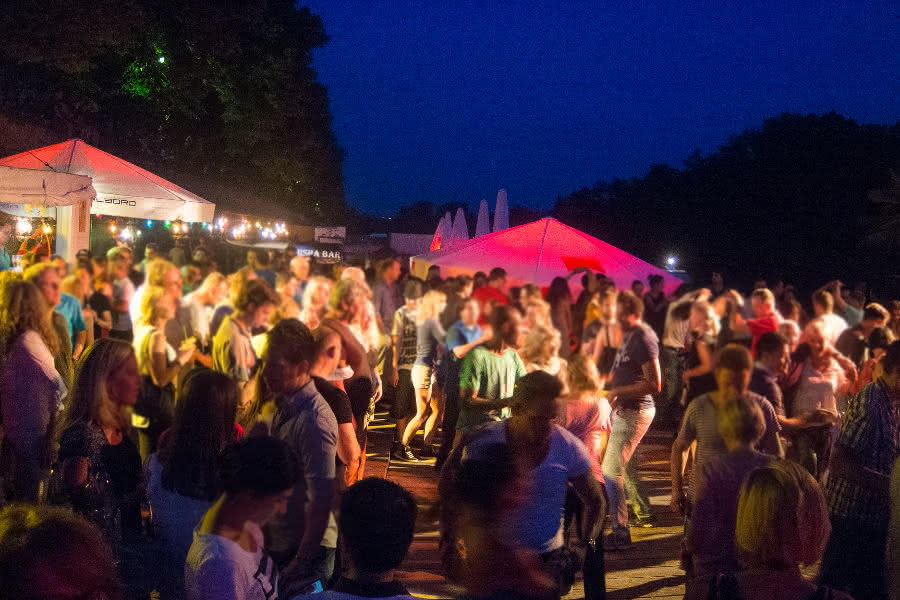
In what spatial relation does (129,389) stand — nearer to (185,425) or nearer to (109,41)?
(185,425)

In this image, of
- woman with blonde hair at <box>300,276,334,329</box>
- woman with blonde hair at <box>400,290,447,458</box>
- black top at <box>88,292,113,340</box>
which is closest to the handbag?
woman with blonde hair at <box>300,276,334,329</box>

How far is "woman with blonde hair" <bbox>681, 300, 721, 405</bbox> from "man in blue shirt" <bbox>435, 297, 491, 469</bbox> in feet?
6.90

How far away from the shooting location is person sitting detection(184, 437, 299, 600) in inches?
101

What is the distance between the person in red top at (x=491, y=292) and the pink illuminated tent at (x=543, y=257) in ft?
7.16

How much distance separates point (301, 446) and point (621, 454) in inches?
155

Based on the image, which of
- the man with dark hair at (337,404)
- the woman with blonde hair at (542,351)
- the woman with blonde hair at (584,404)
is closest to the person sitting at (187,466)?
the man with dark hair at (337,404)

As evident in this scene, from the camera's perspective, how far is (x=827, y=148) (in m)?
37.8

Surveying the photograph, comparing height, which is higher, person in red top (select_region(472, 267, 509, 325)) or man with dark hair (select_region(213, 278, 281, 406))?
person in red top (select_region(472, 267, 509, 325))

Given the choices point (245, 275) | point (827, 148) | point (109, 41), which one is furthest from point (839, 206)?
point (245, 275)

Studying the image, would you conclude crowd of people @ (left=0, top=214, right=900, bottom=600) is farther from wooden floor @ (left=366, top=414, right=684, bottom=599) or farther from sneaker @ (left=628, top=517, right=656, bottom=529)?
wooden floor @ (left=366, top=414, right=684, bottom=599)

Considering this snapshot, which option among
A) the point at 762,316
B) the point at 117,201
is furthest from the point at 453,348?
the point at 117,201

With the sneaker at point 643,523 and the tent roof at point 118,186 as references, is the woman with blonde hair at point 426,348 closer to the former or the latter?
the sneaker at point 643,523

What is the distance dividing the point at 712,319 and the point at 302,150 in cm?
3326

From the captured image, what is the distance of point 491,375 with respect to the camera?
6.62 metres
